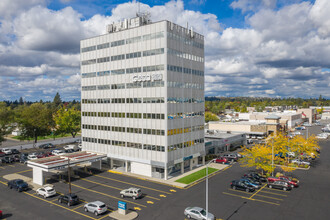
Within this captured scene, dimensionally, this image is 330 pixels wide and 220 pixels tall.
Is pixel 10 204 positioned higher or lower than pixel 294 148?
lower

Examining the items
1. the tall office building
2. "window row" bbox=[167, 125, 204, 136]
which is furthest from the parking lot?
"window row" bbox=[167, 125, 204, 136]

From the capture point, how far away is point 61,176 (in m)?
55.7

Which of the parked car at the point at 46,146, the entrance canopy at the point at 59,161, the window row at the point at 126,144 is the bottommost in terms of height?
the parked car at the point at 46,146

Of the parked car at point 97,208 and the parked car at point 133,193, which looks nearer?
the parked car at point 97,208

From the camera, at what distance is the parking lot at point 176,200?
3556 cm

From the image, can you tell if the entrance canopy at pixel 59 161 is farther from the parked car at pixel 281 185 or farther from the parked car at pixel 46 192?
the parked car at pixel 281 185

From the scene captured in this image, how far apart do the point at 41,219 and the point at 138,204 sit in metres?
14.3

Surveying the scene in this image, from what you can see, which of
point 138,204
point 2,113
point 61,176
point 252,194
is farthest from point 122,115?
point 2,113

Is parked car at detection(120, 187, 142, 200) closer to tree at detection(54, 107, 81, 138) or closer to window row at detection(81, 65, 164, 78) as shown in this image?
window row at detection(81, 65, 164, 78)

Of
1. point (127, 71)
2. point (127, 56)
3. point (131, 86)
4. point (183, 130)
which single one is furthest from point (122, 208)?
point (127, 56)

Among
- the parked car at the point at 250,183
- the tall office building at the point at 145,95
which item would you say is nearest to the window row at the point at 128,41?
the tall office building at the point at 145,95

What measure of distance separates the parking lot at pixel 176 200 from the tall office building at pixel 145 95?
7696 mm

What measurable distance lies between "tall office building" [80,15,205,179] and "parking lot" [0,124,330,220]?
7.70m

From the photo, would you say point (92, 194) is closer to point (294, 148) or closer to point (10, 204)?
point (10, 204)
